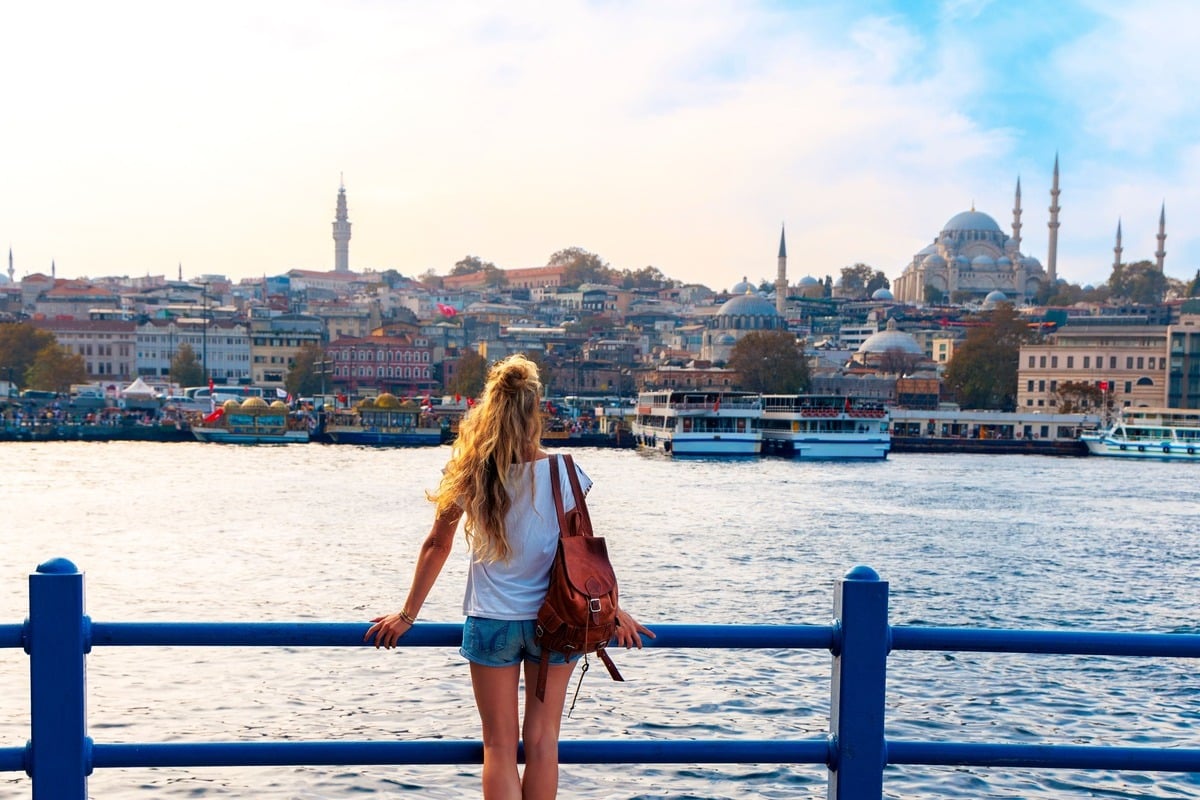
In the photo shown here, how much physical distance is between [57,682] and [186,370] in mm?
79771

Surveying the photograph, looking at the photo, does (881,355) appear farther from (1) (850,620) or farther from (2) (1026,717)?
(1) (850,620)

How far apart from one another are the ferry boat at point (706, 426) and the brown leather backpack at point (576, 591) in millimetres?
48249

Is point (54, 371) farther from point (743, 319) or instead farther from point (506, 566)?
point (506, 566)

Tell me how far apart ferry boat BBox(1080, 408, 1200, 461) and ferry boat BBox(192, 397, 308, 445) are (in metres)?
33.3

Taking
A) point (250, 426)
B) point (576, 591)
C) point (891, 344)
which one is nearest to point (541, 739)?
point (576, 591)

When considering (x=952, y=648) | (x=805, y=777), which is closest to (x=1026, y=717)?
(x=805, y=777)

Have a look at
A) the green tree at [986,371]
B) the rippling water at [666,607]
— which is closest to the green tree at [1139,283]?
the green tree at [986,371]

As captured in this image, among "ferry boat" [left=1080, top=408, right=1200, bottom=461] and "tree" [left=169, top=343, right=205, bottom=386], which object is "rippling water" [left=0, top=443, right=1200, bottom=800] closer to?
"ferry boat" [left=1080, top=408, right=1200, bottom=461]

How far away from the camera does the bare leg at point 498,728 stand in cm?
293

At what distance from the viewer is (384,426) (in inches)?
2307

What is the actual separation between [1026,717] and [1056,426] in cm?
5820

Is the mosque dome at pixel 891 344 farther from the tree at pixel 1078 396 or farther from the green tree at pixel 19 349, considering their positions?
the green tree at pixel 19 349

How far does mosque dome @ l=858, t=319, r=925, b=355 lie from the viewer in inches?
3669

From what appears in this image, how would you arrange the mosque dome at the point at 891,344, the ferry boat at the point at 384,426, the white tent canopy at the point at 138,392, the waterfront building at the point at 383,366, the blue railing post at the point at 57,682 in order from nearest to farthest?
the blue railing post at the point at 57,682 < the ferry boat at the point at 384,426 < the white tent canopy at the point at 138,392 < the waterfront building at the point at 383,366 < the mosque dome at the point at 891,344
